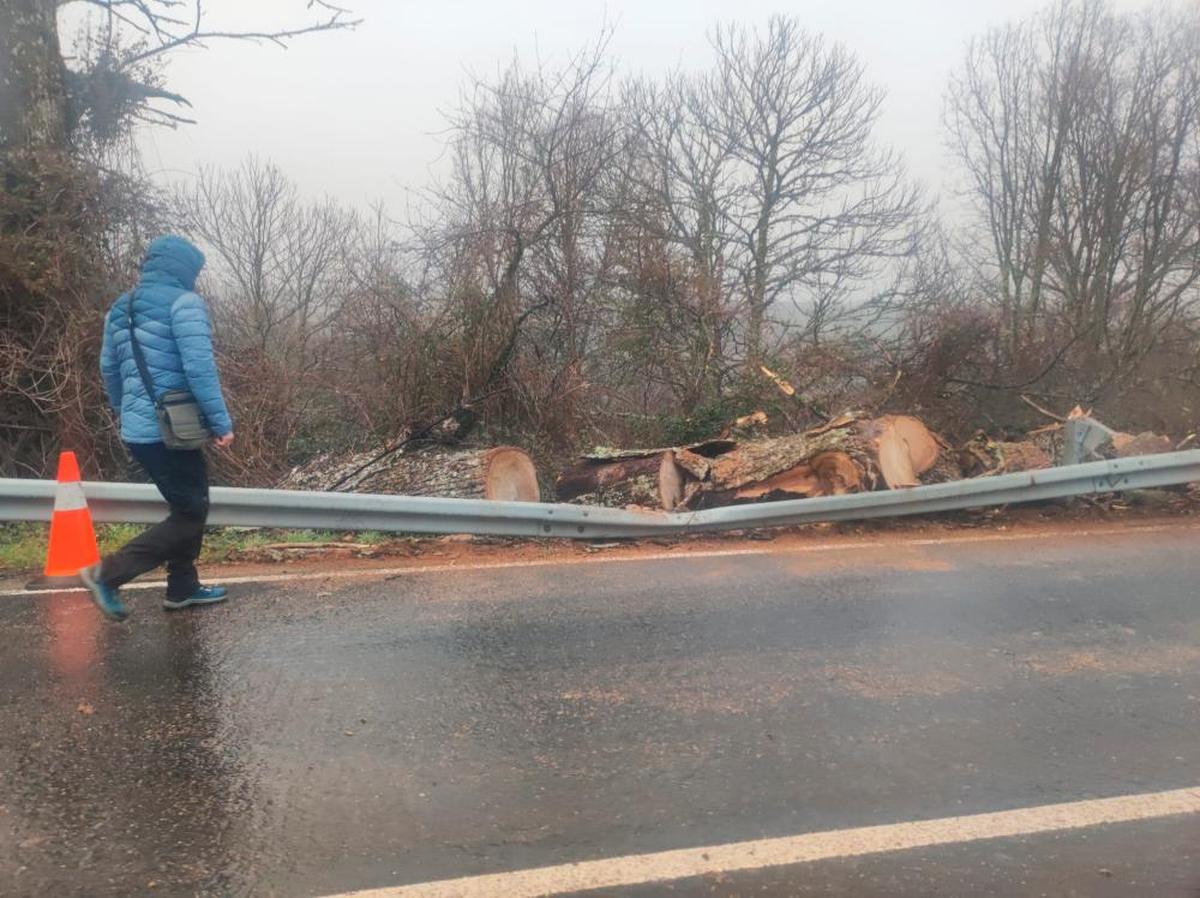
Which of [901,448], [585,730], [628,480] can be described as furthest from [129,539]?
[901,448]

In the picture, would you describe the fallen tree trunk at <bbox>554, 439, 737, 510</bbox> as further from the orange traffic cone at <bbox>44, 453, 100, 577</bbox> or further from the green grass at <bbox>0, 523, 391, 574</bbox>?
the orange traffic cone at <bbox>44, 453, 100, 577</bbox>

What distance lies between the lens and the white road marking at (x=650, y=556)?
5473 millimetres

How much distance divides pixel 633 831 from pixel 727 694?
1100 mm

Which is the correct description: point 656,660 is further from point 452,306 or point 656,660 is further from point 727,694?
point 452,306

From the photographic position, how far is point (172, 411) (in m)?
4.42

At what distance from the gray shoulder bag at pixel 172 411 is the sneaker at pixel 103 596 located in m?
0.76

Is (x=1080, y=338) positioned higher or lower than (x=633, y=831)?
higher

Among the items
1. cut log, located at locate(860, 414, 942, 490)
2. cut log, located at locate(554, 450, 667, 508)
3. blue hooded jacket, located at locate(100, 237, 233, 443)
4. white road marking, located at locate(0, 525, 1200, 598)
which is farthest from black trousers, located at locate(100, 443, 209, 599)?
cut log, located at locate(860, 414, 942, 490)

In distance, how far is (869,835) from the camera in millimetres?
2752

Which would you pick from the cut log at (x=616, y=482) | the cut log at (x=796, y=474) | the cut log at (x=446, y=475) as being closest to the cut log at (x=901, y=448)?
the cut log at (x=796, y=474)

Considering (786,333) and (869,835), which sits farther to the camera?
(786,333)

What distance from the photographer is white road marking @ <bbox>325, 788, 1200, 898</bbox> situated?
2.51 m

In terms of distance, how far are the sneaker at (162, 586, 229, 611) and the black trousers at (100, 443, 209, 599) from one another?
3cm

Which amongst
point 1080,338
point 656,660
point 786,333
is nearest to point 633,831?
point 656,660
